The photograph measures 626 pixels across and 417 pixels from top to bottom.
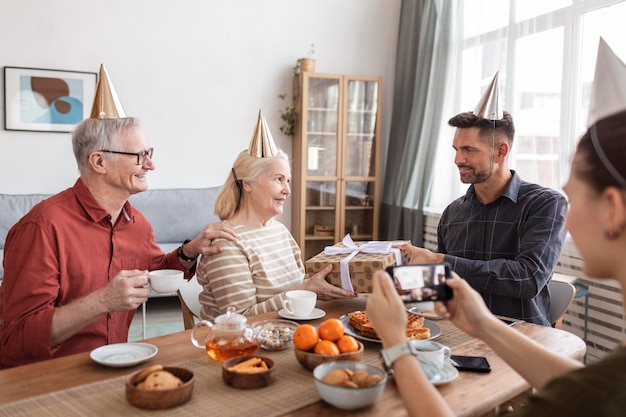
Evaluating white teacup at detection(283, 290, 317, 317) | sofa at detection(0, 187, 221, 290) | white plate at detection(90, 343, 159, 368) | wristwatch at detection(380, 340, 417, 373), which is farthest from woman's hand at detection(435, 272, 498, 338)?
sofa at detection(0, 187, 221, 290)

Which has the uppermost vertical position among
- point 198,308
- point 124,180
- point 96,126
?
point 96,126

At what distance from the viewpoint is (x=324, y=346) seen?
1.39m

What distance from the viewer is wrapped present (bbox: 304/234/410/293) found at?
1.97m

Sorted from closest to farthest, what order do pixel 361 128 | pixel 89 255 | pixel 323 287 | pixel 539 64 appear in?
pixel 89 255 < pixel 323 287 < pixel 539 64 < pixel 361 128

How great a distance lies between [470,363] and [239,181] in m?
1.24

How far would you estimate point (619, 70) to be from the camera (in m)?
1.24

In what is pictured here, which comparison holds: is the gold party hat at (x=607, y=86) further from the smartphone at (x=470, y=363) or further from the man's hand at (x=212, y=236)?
the man's hand at (x=212, y=236)

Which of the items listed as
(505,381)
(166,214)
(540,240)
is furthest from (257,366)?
(166,214)

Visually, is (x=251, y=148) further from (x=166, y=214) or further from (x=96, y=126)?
(x=166, y=214)

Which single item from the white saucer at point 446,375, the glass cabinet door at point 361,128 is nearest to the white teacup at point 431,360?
the white saucer at point 446,375

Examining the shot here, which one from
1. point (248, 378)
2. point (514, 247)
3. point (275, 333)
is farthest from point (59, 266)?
point (514, 247)

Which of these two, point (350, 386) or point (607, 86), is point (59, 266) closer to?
point (350, 386)

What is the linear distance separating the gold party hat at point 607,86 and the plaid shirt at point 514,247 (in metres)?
1.00

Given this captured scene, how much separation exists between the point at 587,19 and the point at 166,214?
3.60m
